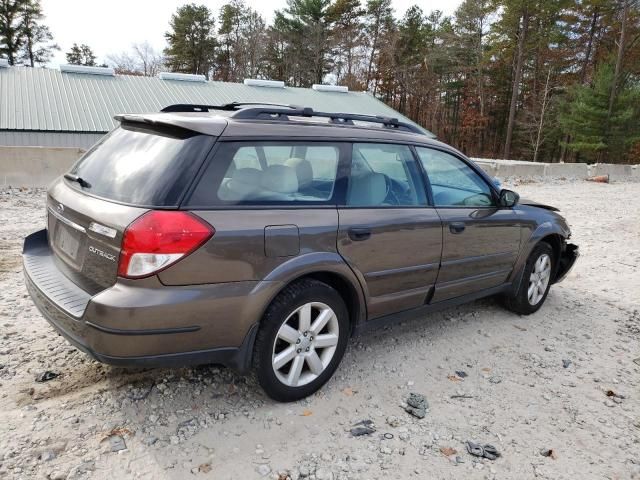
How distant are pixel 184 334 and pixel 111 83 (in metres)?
27.4

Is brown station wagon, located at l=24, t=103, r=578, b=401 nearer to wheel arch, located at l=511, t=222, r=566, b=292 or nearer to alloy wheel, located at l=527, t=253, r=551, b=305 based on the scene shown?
wheel arch, located at l=511, t=222, r=566, b=292

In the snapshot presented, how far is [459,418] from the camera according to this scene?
293 cm

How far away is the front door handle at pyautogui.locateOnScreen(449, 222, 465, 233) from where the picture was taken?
362cm

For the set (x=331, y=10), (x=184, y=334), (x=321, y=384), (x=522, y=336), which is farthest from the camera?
(x=331, y=10)

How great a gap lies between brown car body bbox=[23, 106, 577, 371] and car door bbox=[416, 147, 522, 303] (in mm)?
35

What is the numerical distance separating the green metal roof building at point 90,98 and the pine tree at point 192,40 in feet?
76.0

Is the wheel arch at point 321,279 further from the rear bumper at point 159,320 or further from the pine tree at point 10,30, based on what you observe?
the pine tree at point 10,30

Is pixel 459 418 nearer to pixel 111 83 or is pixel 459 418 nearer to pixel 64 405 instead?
pixel 64 405

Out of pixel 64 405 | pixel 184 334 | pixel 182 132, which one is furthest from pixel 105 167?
pixel 64 405

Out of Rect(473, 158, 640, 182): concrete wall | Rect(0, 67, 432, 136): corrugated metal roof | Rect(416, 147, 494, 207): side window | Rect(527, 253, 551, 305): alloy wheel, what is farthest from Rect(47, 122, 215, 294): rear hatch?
Rect(0, 67, 432, 136): corrugated metal roof

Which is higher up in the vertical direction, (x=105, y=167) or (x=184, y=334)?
(x=105, y=167)

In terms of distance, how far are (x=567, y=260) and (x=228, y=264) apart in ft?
13.4

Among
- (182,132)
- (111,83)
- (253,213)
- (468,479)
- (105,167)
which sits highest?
(111,83)

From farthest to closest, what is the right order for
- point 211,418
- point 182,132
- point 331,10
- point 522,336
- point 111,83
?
point 331,10, point 111,83, point 522,336, point 211,418, point 182,132
